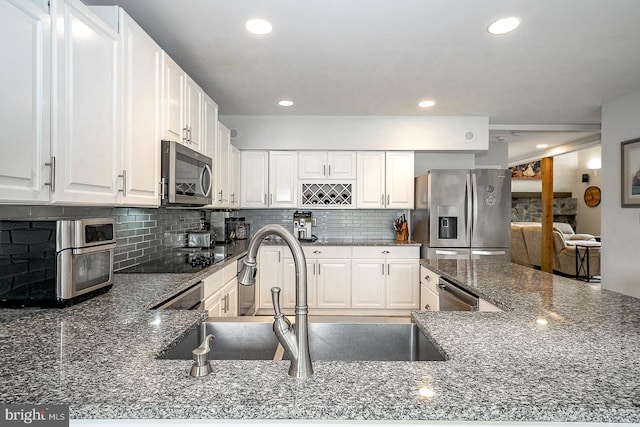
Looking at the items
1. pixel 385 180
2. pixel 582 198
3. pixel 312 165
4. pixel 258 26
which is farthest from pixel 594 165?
pixel 258 26

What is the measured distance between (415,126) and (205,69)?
99.2 inches

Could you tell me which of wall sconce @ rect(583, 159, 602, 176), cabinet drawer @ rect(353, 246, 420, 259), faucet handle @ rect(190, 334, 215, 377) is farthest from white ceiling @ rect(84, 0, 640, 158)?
wall sconce @ rect(583, 159, 602, 176)

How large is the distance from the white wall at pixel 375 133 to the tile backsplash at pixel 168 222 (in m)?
0.90

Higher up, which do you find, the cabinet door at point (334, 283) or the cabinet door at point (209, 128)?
the cabinet door at point (209, 128)

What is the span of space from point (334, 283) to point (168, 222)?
1944mm

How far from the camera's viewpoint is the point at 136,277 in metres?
2.17

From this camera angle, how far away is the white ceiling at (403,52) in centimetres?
211

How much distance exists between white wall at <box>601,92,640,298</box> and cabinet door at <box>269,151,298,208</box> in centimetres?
346

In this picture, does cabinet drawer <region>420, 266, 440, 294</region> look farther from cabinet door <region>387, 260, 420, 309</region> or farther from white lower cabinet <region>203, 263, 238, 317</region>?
white lower cabinet <region>203, 263, 238, 317</region>

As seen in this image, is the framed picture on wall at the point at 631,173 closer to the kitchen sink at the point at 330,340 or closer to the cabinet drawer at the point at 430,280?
the cabinet drawer at the point at 430,280

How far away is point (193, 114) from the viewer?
2.80m

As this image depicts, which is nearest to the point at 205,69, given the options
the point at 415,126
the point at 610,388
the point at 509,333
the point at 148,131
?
the point at 148,131

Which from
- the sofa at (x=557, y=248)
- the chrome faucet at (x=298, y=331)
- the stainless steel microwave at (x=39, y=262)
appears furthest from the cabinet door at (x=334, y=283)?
the sofa at (x=557, y=248)

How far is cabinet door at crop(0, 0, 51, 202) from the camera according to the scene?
3.86ft
